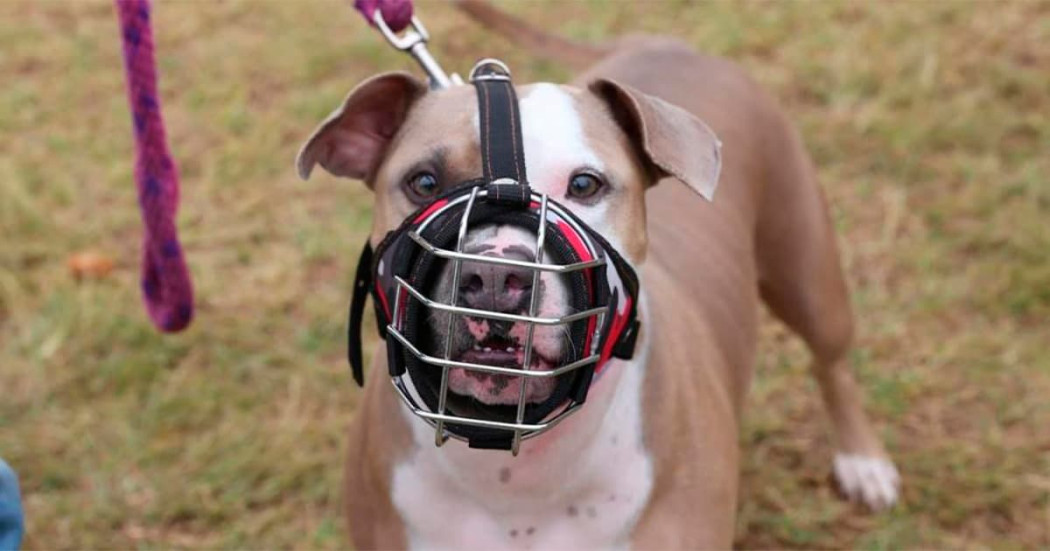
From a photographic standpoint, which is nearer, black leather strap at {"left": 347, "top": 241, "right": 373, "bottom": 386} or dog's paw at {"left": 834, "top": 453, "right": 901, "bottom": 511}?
black leather strap at {"left": 347, "top": 241, "right": 373, "bottom": 386}

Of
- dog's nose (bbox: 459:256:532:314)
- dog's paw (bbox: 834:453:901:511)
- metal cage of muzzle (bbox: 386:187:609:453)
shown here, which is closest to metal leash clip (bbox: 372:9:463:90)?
metal cage of muzzle (bbox: 386:187:609:453)

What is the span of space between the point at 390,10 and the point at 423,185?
2.32 ft

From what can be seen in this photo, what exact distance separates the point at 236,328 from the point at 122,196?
3.41ft

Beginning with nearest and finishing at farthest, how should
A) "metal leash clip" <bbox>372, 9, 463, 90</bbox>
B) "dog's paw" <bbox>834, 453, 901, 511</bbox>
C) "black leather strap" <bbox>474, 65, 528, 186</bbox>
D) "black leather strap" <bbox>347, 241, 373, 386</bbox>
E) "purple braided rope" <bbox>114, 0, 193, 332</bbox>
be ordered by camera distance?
1. "black leather strap" <bbox>474, 65, 528, 186</bbox>
2. "black leather strap" <bbox>347, 241, 373, 386</bbox>
3. "metal leash clip" <bbox>372, 9, 463, 90</bbox>
4. "purple braided rope" <bbox>114, 0, 193, 332</bbox>
5. "dog's paw" <bbox>834, 453, 901, 511</bbox>

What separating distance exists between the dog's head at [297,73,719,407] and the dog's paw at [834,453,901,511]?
1.63 m

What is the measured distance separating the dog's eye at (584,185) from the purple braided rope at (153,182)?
1.08 m

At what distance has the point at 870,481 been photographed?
3.73m

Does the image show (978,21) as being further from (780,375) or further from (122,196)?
(122,196)

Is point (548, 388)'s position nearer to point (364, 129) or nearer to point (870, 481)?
point (364, 129)

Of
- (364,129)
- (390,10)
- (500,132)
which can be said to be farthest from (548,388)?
(390,10)

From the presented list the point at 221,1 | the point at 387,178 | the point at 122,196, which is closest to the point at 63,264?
the point at 122,196

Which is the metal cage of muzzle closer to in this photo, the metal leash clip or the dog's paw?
the metal leash clip

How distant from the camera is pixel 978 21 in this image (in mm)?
6012

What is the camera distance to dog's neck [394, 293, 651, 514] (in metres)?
2.34
